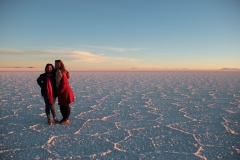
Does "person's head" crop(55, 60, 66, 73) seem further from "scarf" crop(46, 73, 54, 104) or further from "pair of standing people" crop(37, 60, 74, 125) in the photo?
"scarf" crop(46, 73, 54, 104)

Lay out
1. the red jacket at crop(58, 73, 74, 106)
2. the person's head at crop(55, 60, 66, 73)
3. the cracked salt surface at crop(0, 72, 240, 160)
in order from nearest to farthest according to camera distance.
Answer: the cracked salt surface at crop(0, 72, 240, 160)
the person's head at crop(55, 60, 66, 73)
the red jacket at crop(58, 73, 74, 106)

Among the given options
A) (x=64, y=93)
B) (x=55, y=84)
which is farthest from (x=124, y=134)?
(x=55, y=84)

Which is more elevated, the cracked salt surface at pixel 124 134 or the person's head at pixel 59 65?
the person's head at pixel 59 65

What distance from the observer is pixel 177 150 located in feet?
8.04

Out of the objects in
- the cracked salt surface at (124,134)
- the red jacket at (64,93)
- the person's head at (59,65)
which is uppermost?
the person's head at (59,65)

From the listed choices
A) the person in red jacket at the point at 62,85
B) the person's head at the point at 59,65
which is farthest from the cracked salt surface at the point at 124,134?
the person's head at the point at 59,65

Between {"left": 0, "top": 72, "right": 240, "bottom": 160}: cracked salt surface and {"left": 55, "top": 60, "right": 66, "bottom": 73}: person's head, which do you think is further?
{"left": 55, "top": 60, "right": 66, "bottom": 73}: person's head

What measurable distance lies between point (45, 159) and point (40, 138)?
62 cm

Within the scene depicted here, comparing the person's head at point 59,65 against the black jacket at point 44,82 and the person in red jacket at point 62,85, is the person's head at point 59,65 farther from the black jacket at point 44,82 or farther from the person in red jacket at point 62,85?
the black jacket at point 44,82

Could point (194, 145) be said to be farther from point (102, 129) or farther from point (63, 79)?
point (63, 79)

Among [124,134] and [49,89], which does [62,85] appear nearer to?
[49,89]

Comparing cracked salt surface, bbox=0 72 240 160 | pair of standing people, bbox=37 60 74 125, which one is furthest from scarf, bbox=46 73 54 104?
cracked salt surface, bbox=0 72 240 160

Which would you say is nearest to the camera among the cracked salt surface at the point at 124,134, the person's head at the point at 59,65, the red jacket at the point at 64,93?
the cracked salt surface at the point at 124,134

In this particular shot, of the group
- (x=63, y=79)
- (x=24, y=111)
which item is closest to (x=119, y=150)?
(x=63, y=79)
